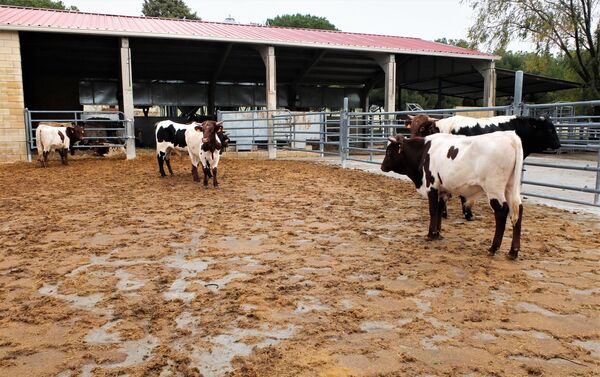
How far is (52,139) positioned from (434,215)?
34.4ft

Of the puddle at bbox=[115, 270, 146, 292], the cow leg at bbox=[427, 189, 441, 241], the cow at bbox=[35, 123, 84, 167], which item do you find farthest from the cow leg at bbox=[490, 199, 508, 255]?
the cow at bbox=[35, 123, 84, 167]

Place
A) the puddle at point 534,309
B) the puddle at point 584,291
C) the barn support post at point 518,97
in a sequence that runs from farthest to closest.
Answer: the barn support post at point 518,97
the puddle at point 584,291
the puddle at point 534,309

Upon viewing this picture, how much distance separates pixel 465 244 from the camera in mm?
4512

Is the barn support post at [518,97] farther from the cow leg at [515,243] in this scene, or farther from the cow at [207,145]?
the cow at [207,145]

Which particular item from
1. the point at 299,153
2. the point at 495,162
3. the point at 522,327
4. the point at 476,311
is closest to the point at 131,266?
the point at 476,311

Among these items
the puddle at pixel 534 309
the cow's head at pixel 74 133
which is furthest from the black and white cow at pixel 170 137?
the puddle at pixel 534 309

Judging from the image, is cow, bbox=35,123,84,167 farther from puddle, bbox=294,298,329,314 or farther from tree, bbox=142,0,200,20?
tree, bbox=142,0,200,20

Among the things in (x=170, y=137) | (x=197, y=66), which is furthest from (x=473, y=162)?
(x=197, y=66)

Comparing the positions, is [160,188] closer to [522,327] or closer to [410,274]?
[410,274]

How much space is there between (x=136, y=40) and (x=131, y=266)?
47.4 ft

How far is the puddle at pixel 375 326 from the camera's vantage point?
272 centimetres

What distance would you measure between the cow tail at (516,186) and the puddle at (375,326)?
1900mm

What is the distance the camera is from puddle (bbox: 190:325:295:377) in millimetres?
2296

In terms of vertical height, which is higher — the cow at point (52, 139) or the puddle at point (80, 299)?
the cow at point (52, 139)
